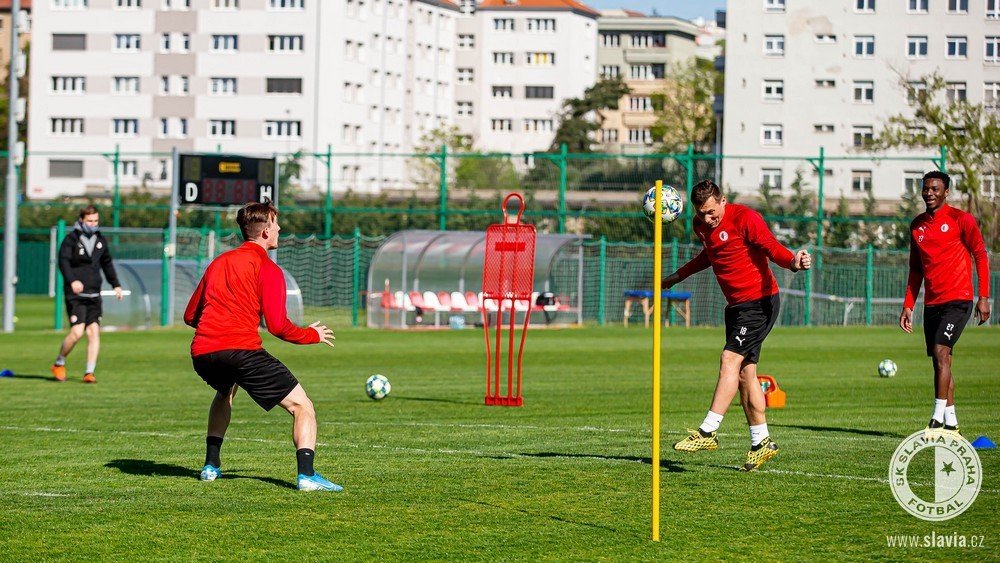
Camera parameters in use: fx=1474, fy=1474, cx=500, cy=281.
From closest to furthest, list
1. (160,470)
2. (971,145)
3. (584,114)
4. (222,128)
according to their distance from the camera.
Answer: (160,470) → (971,145) → (222,128) → (584,114)

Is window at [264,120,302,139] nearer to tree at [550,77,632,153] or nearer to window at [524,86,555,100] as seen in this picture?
tree at [550,77,632,153]

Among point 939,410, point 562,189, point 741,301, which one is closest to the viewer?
point 741,301

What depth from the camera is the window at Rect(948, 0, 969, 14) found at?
80688mm

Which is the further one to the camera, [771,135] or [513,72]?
[513,72]

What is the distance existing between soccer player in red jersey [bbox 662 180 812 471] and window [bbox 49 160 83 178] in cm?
8984

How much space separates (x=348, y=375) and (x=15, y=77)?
44.5 feet

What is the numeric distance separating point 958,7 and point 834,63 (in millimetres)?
7258

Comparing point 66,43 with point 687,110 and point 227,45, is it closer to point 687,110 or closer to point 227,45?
point 227,45

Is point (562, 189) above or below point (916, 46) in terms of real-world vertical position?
below

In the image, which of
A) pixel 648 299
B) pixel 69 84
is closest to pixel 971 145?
pixel 648 299

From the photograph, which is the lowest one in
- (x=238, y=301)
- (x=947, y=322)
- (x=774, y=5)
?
(x=947, y=322)

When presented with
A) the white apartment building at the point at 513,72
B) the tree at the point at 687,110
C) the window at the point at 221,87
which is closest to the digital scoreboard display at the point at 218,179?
the window at the point at 221,87

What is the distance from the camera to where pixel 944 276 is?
12234 millimetres

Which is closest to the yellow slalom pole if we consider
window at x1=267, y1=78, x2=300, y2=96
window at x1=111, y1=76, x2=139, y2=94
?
window at x1=267, y1=78, x2=300, y2=96
